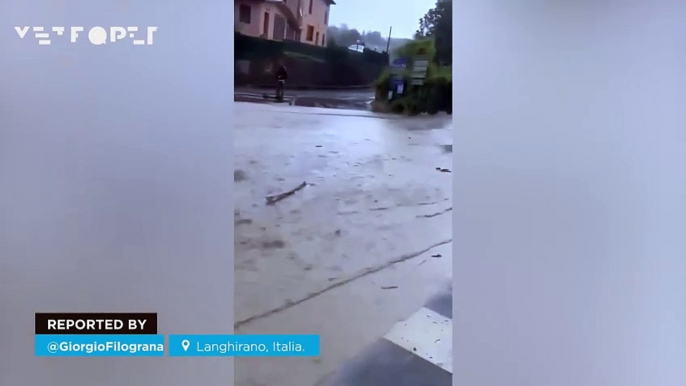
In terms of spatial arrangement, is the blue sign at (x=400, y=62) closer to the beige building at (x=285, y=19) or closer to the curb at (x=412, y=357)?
the beige building at (x=285, y=19)

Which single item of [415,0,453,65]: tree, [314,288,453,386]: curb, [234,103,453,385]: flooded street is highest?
[415,0,453,65]: tree

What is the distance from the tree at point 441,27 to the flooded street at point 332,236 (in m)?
0.19

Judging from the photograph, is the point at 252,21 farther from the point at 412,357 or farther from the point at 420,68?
the point at 412,357

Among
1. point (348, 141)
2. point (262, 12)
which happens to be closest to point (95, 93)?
point (262, 12)

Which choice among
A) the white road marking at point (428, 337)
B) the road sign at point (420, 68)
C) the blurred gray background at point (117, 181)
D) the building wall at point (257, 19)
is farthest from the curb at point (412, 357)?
the building wall at point (257, 19)

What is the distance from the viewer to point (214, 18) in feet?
4.60

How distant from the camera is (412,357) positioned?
4.61ft

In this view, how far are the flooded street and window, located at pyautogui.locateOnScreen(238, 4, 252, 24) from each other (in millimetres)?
235

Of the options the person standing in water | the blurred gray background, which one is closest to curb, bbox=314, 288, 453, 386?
the blurred gray background

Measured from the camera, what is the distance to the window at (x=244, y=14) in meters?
1.41

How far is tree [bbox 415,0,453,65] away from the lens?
1402 mm

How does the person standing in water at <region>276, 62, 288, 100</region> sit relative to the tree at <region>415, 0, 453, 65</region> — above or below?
below

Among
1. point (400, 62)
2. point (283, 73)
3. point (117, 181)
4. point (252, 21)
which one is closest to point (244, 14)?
point (252, 21)

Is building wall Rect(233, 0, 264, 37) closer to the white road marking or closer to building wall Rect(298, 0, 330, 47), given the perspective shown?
building wall Rect(298, 0, 330, 47)
